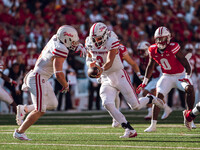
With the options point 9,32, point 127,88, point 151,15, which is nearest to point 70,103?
point 9,32

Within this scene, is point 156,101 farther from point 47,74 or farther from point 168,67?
point 47,74

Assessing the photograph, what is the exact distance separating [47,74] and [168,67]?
2458 millimetres

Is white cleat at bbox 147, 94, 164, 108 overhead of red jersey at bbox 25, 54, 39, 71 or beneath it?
beneath

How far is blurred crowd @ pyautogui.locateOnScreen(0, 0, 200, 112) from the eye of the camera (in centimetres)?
1453

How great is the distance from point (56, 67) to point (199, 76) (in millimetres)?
9897

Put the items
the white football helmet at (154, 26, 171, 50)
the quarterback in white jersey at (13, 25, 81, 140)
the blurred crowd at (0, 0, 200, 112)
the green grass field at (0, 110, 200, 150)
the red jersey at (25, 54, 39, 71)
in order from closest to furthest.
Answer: the green grass field at (0, 110, 200, 150) → the quarterback in white jersey at (13, 25, 81, 140) → the white football helmet at (154, 26, 171, 50) → the red jersey at (25, 54, 39, 71) → the blurred crowd at (0, 0, 200, 112)

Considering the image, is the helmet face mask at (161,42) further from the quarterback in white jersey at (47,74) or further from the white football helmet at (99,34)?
the quarterback in white jersey at (47,74)

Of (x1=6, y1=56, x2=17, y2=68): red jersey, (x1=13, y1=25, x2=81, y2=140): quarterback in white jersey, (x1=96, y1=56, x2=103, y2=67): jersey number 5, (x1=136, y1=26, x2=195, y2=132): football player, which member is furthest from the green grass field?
(x1=6, y1=56, x2=17, y2=68): red jersey

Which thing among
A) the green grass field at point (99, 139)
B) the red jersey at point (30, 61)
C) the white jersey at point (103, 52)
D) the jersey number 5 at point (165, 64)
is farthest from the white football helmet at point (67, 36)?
the red jersey at point (30, 61)

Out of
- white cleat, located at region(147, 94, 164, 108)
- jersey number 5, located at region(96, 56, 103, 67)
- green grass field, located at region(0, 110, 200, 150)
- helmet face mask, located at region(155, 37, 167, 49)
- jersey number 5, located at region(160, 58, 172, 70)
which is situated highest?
helmet face mask, located at region(155, 37, 167, 49)

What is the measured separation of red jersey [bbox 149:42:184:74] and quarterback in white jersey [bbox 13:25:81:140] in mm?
1967

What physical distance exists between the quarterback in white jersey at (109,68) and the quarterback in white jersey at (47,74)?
0.42m

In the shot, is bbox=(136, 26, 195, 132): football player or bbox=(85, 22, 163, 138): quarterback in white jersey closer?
bbox=(85, 22, 163, 138): quarterback in white jersey

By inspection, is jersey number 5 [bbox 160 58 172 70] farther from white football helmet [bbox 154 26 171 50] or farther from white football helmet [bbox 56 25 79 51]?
white football helmet [bbox 56 25 79 51]
